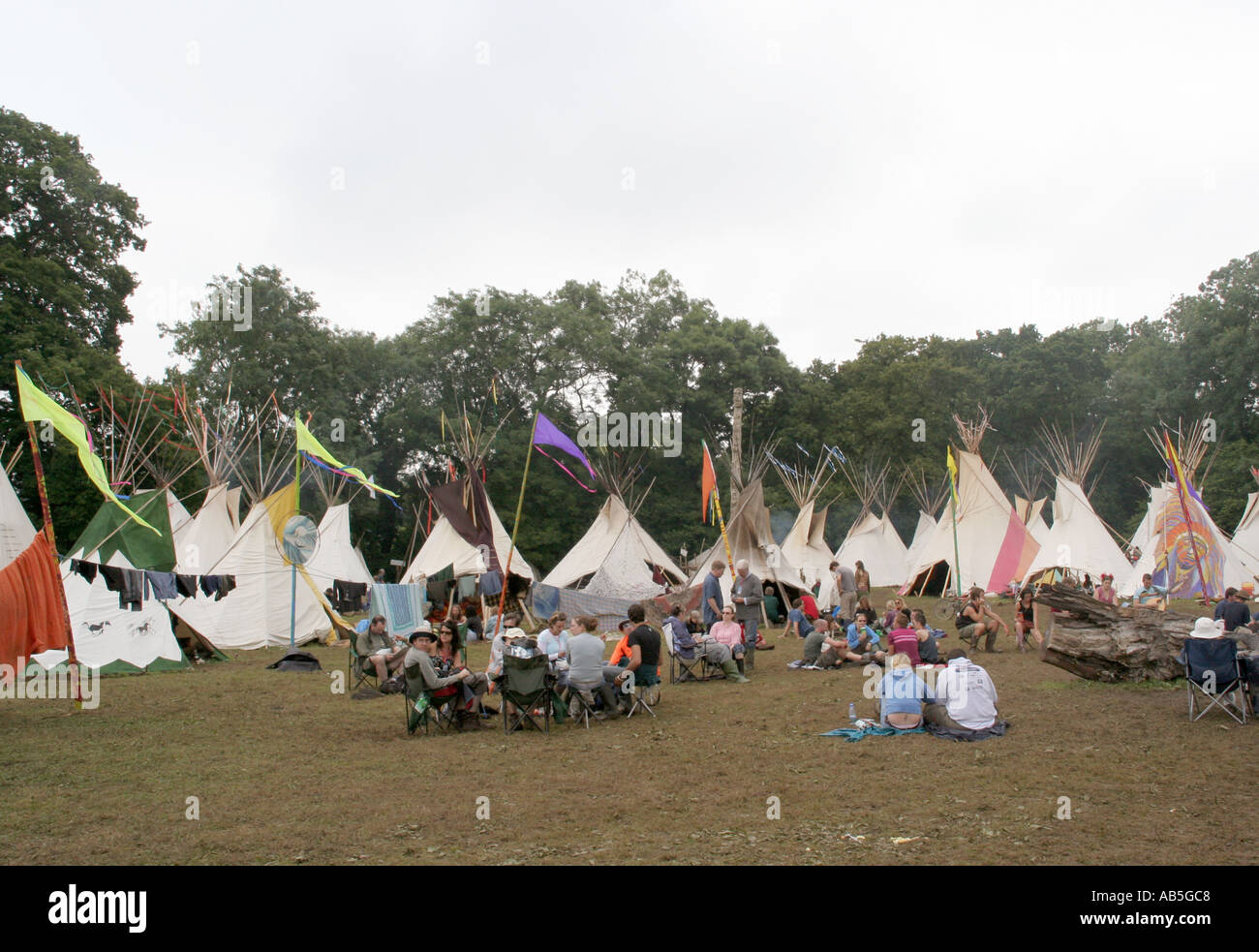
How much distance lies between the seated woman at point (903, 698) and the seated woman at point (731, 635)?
3.72 metres

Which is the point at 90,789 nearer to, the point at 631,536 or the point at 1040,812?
the point at 1040,812

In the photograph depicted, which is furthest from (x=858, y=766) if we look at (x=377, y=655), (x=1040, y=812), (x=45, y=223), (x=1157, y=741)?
(x=45, y=223)

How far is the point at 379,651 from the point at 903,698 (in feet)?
22.3

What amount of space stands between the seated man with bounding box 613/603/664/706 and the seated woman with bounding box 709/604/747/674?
250cm

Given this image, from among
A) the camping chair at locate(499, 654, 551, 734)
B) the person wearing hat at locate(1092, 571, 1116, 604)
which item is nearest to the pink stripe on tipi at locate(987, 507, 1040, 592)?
the person wearing hat at locate(1092, 571, 1116, 604)

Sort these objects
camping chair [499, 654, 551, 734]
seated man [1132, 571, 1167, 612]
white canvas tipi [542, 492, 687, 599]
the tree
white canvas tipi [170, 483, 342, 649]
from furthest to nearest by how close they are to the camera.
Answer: white canvas tipi [542, 492, 687, 599]
the tree
seated man [1132, 571, 1167, 612]
white canvas tipi [170, 483, 342, 649]
camping chair [499, 654, 551, 734]

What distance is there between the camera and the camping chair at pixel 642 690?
10.1m

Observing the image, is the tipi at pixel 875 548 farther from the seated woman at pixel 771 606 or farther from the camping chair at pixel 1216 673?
the camping chair at pixel 1216 673

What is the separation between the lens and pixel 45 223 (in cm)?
2434

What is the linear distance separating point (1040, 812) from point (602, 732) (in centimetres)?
435

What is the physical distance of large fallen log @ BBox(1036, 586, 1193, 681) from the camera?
10781 millimetres

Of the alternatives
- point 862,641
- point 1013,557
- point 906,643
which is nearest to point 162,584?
point 862,641

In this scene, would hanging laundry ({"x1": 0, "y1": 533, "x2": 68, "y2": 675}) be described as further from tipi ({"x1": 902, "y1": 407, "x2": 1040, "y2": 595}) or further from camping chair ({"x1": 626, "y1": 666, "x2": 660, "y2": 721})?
tipi ({"x1": 902, "y1": 407, "x2": 1040, "y2": 595})

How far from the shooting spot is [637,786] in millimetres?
6984
